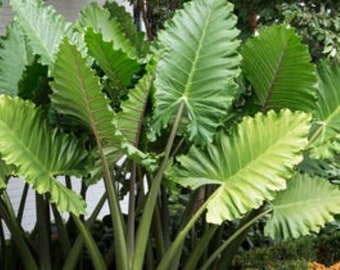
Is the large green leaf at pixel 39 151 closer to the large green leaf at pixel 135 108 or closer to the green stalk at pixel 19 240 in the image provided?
the large green leaf at pixel 135 108

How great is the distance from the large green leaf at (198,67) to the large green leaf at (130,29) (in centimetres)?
93

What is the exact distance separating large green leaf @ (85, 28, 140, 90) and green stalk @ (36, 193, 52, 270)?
1.13m

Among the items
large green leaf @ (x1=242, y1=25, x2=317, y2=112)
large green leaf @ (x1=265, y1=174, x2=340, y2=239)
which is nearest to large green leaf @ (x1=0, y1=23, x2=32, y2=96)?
large green leaf @ (x1=242, y1=25, x2=317, y2=112)

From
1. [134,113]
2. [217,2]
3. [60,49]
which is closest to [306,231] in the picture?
[134,113]

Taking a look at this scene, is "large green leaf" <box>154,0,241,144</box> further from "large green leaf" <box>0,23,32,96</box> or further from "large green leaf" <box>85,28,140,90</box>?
"large green leaf" <box>0,23,32,96</box>

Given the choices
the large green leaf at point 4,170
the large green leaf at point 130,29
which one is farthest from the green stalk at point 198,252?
the large green leaf at point 130,29

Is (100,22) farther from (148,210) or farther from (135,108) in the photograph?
(148,210)

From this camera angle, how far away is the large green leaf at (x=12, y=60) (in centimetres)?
430

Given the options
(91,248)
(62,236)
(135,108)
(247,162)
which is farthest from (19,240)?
(247,162)

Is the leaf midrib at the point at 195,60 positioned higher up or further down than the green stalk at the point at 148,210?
higher up

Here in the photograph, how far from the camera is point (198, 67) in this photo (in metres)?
3.94

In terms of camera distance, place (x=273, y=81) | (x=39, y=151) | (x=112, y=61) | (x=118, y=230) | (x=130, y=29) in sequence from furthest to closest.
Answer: (x=130, y=29) → (x=273, y=81) → (x=118, y=230) → (x=112, y=61) → (x=39, y=151)

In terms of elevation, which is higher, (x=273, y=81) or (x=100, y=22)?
(x=100, y=22)

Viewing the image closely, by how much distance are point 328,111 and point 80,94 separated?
2.03 m
